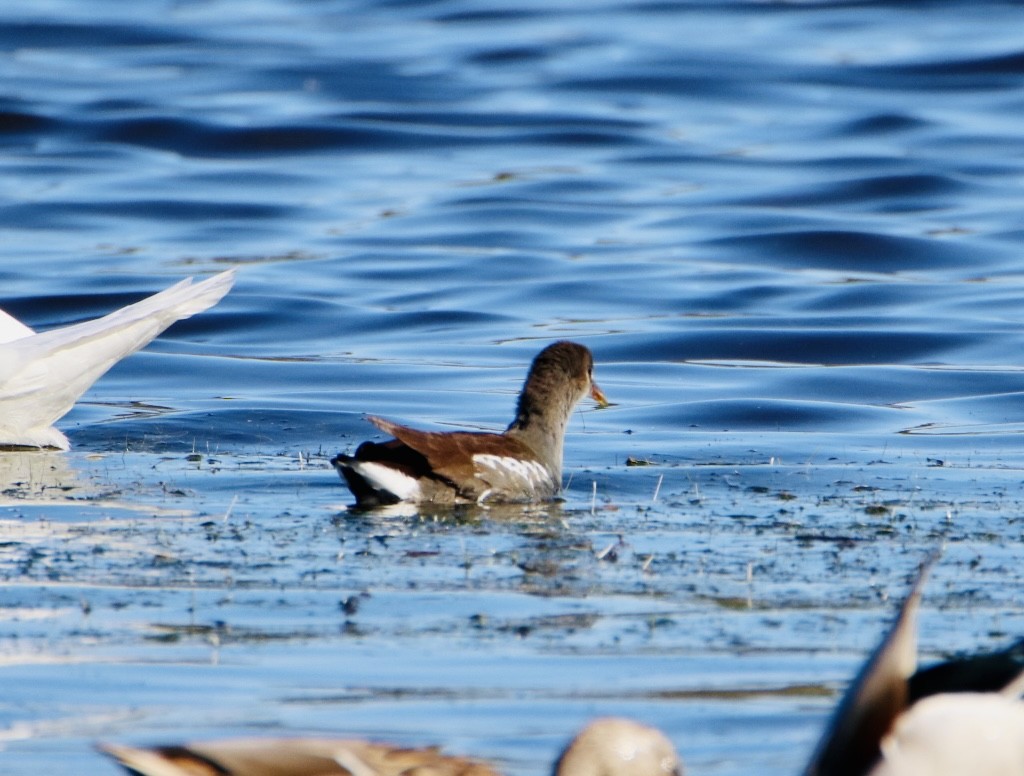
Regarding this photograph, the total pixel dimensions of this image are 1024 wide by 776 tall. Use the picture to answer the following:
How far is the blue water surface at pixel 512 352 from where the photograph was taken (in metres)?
5.52

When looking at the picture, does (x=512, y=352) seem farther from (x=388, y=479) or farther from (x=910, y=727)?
(x=910, y=727)

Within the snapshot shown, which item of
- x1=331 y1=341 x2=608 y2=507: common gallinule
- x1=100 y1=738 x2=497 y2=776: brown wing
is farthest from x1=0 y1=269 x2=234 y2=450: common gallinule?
x1=100 y1=738 x2=497 y2=776: brown wing

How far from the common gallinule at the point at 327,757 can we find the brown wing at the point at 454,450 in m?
3.95

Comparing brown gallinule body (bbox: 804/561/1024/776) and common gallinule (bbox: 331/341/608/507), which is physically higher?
common gallinule (bbox: 331/341/608/507)

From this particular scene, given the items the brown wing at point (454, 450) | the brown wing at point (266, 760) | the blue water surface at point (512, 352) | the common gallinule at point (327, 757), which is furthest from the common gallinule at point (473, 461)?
the common gallinule at point (327, 757)

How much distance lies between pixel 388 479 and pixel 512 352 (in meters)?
6.15

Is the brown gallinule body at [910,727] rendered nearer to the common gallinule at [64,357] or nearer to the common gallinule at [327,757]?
the common gallinule at [327,757]

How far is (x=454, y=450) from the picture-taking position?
26.8 feet

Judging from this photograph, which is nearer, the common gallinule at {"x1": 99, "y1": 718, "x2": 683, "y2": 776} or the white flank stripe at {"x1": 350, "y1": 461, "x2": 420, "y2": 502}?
the common gallinule at {"x1": 99, "y1": 718, "x2": 683, "y2": 776}

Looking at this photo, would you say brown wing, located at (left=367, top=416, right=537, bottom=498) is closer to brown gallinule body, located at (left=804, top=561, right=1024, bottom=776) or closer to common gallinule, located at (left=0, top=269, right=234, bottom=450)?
common gallinule, located at (left=0, top=269, right=234, bottom=450)

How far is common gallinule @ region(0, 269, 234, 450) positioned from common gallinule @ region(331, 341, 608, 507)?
2031 mm

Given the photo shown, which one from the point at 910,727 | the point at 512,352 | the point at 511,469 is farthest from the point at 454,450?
the point at 512,352

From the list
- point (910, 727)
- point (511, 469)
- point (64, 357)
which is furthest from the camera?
point (64, 357)

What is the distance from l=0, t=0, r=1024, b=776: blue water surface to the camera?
18.1 ft
